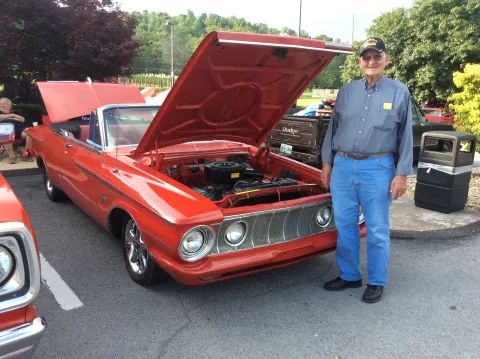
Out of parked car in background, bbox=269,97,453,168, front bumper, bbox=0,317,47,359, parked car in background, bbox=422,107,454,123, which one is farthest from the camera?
parked car in background, bbox=422,107,454,123

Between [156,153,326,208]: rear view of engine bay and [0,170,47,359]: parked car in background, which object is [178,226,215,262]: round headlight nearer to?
[156,153,326,208]: rear view of engine bay

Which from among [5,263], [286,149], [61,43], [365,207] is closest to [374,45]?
[365,207]

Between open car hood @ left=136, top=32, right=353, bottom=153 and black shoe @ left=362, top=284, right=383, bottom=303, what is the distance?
1907mm

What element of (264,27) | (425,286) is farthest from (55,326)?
(264,27)

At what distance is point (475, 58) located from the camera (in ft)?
58.8

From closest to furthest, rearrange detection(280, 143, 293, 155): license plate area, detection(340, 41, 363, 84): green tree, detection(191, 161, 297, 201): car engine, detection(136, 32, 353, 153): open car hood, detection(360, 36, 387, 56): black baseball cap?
detection(136, 32, 353, 153): open car hood
detection(360, 36, 387, 56): black baseball cap
detection(191, 161, 297, 201): car engine
detection(280, 143, 293, 155): license plate area
detection(340, 41, 363, 84): green tree

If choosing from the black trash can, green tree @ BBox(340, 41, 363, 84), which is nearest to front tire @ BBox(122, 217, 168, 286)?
the black trash can

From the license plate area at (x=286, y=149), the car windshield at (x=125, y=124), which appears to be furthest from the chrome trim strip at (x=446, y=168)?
the car windshield at (x=125, y=124)

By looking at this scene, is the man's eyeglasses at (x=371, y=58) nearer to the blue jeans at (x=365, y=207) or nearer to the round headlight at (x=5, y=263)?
the blue jeans at (x=365, y=207)

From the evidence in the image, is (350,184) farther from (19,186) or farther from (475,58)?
(475,58)

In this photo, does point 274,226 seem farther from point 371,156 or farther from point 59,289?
point 59,289

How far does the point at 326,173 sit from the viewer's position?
3.56 meters

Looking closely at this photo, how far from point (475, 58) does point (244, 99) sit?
18.1 m

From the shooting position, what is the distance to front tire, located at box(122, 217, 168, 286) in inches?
128
